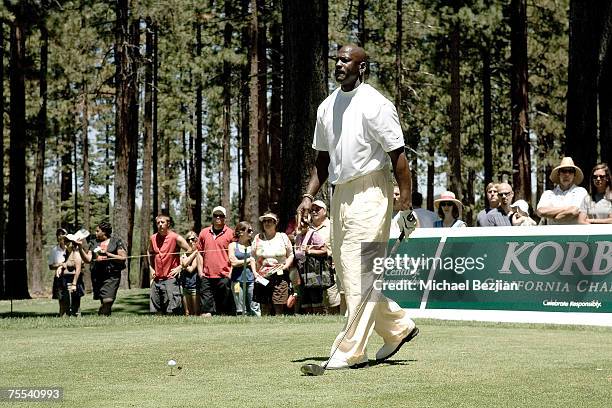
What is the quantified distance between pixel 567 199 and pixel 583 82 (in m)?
7.63

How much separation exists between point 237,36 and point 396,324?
33393 mm

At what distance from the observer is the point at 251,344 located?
387 inches

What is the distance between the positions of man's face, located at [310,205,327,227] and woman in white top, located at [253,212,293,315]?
1.87ft

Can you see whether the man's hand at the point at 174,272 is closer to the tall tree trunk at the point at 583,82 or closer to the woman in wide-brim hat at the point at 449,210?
the woman in wide-brim hat at the point at 449,210

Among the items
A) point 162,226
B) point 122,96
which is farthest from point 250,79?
point 162,226

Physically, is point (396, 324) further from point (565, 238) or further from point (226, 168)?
point (226, 168)

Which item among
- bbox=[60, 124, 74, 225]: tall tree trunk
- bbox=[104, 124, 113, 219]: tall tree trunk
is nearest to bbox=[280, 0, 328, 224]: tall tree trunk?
bbox=[60, 124, 74, 225]: tall tree trunk

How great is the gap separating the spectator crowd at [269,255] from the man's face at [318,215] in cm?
2

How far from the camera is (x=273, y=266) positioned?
16359mm

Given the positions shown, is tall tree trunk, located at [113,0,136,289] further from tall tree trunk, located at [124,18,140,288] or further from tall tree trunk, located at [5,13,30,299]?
tall tree trunk, located at [5,13,30,299]

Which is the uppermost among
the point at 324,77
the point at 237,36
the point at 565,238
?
the point at 237,36

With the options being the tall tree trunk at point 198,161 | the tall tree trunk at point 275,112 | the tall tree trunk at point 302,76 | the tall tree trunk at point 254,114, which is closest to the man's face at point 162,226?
the tall tree trunk at point 302,76

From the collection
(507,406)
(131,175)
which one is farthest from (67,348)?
(131,175)

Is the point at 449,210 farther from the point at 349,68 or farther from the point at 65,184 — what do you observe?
the point at 65,184
